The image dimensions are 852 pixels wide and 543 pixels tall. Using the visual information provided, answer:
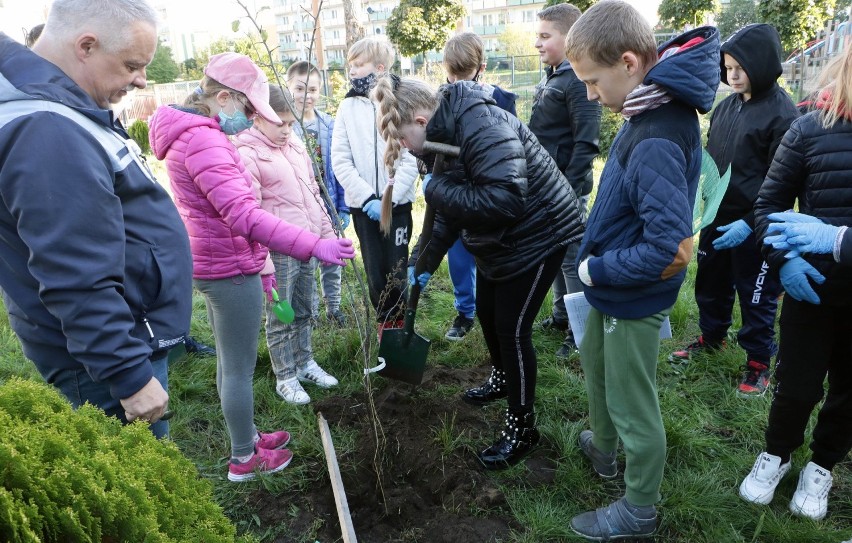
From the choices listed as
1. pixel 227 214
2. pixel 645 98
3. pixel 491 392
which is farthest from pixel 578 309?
pixel 227 214

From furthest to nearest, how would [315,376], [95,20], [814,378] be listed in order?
[315,376]
[814,378]
[95,20]

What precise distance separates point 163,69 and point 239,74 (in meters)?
52.0

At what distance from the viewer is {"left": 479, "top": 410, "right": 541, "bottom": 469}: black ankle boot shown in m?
2.70

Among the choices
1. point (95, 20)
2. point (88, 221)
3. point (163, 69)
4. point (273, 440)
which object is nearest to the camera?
point (88, 221)

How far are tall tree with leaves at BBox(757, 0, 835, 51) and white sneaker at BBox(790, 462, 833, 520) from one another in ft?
37.7

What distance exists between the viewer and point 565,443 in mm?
2811

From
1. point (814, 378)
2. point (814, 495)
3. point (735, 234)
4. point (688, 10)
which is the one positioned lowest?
point (814, 495)

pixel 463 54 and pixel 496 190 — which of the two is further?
pixel 463 54

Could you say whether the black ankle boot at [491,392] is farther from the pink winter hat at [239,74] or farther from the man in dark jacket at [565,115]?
the pink winter hat at [239,74]

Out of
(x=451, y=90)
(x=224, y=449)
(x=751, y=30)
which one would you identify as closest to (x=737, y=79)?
(x=751, y=30)

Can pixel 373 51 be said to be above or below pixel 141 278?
above

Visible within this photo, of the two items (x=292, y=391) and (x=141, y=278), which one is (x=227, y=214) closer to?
(x=141, y=278)

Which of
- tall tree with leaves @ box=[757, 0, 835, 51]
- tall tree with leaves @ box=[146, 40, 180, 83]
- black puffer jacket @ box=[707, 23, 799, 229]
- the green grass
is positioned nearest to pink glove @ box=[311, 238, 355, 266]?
the green grass

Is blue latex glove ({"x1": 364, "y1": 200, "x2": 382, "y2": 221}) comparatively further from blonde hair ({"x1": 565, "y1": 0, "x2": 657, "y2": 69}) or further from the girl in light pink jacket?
blonde hair ({"x1": 565, "y1": 0, "x2": 657, "y2": 69})
